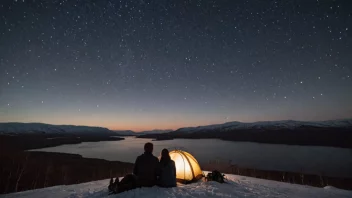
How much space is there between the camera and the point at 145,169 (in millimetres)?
7664

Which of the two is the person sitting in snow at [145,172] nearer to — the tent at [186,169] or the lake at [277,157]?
the tent at [186,169]

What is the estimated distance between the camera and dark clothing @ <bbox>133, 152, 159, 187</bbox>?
763 cm

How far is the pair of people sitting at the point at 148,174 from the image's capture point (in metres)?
7.42

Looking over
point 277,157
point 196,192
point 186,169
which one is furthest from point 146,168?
point 277,157

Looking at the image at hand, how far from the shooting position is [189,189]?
322 inches

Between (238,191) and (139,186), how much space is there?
4.10 metres

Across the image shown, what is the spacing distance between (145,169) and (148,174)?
23cm

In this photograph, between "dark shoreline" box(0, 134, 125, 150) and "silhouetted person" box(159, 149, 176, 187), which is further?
"dark shoreline" box(0, 134, 125, 150)

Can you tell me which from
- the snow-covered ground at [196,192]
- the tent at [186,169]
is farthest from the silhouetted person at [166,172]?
the tent at [186,169]

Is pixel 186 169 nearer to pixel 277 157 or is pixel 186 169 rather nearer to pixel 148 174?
pixel 148 174

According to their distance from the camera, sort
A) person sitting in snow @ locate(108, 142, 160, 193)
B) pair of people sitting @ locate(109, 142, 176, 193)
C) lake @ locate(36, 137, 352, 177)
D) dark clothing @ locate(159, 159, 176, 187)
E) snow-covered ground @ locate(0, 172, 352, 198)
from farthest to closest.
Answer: lake @ locate(36, 137, 352, 177)
dark clothing @ locate(159, 159, 176, 187)
person sitting in snow @ locate(108, 142, 160, 193)
pair of people sitting @ locate(109, 142, 176, 193)
snow-covered ground @ locate(0, 172, 352, 198)

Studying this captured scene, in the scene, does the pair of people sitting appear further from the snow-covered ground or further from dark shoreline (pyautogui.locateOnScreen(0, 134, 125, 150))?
dark shoreline (pyautogui.locateOnScreen(0, 134, 125, 150))

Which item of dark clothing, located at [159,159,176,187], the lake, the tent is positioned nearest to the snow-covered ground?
dark clothing, located at [159,159,176,187]

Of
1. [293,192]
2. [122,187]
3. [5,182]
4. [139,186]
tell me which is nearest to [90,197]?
[122,187]
